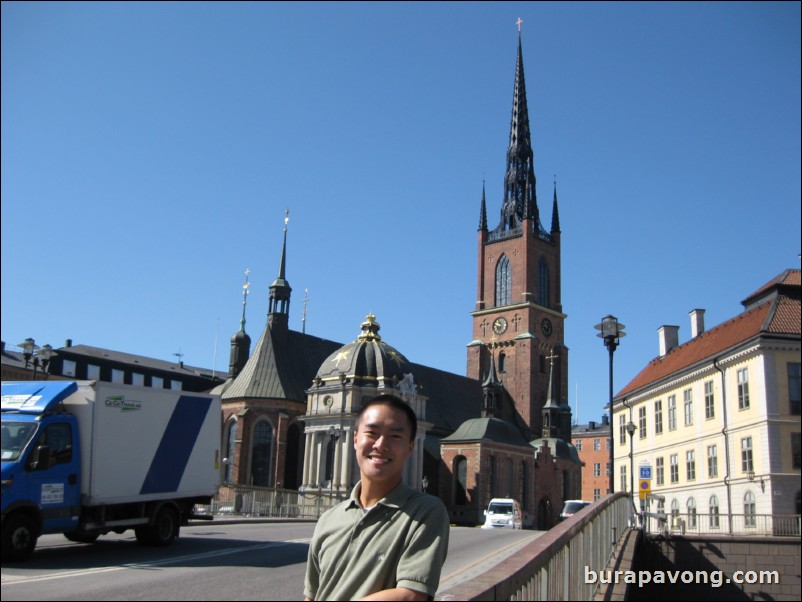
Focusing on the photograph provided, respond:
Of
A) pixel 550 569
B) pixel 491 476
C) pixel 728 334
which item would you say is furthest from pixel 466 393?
pixel 550 569

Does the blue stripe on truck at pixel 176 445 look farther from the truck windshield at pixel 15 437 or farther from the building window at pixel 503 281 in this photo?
the building window at pixel 503 281

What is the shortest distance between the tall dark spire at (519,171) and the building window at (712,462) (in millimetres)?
52181

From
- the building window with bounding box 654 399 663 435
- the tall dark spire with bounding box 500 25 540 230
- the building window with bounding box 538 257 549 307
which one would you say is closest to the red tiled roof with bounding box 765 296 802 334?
the building window with bounding box 654 399 663 435

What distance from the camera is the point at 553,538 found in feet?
22.6

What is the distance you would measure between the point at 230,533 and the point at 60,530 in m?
7.52

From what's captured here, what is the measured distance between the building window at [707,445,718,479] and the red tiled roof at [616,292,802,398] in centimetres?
385

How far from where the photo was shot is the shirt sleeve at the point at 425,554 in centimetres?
335

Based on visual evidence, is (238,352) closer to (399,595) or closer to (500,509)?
(500,509)

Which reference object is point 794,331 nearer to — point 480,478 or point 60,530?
point 60,530

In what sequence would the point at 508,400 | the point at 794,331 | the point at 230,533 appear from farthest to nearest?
the point at 508,400, the point at 794,331, the point at 230,533

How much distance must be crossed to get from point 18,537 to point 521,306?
222 feet

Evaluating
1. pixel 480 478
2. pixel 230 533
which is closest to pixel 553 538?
pixel 230 533

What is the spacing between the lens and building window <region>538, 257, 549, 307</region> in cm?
8219

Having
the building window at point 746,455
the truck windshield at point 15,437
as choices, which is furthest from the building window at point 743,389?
the truck windshield at point 15,437
